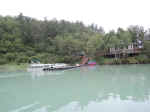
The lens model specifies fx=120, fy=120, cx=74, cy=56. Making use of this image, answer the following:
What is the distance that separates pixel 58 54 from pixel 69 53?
3.75 meters

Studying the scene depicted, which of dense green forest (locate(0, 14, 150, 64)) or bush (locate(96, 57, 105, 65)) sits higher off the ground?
dense green forest (locate(0, 14, 150, 64))

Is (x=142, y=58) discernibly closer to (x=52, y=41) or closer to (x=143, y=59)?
(x=143, y=59)

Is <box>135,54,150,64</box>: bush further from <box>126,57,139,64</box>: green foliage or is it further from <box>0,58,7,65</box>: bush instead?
<box>0,58,7,65</box>: bush

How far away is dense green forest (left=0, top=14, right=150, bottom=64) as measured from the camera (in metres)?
25.9

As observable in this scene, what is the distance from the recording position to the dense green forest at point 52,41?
85.1 ft

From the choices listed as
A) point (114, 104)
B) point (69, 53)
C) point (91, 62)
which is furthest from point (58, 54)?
point (114, 104)

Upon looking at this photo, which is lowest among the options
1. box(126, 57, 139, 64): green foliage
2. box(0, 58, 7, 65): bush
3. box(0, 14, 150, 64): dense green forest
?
box(126, 57, 139, 64): green foliage

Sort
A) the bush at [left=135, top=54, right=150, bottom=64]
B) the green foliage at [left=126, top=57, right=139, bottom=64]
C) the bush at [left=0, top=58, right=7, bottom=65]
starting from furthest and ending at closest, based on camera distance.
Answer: the bush at [left=0, top=58, right=7, bottom=65] < the green foliage at [left=126, top=57, right=139, bottom=64] < the bush at [left=135, top=54, right=150, bottom=64]

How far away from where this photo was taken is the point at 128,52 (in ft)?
82.1

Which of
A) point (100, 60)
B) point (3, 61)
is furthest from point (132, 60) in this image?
point (3, 61)

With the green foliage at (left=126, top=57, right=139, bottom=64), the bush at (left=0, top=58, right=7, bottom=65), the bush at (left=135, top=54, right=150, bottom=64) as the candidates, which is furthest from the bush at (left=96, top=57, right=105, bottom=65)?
the bush at (left=0, top=58, right=7, bottom=65)

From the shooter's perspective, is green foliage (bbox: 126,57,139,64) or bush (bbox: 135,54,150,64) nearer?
bush (bbox: 135,54,150,64)

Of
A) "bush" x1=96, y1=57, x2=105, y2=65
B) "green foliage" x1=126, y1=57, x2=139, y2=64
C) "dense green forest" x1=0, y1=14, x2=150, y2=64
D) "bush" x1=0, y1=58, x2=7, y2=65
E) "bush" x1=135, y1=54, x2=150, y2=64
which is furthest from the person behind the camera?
"dense green forest" x1=0, y1=14, x2=150, y2=64

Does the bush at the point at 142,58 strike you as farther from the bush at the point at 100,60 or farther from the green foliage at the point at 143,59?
the bush at the point at 100,60
